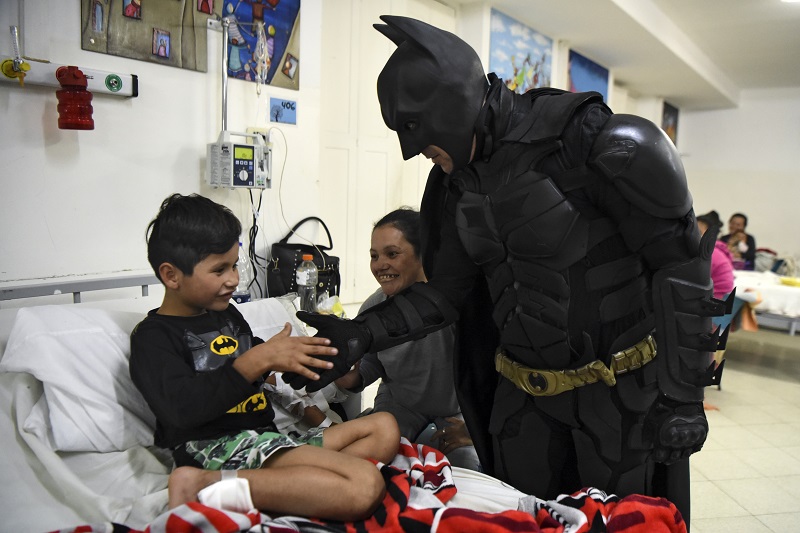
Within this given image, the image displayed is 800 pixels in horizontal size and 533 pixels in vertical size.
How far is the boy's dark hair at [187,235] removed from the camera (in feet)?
4.87

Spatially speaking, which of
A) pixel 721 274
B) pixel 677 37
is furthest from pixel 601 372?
pixel 677 37

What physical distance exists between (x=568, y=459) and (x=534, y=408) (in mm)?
161

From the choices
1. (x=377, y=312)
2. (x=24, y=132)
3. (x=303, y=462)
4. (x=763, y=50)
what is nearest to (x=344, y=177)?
(x=24, y=132)

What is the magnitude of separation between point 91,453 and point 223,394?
43 centimetres

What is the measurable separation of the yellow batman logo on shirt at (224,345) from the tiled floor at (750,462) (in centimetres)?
203

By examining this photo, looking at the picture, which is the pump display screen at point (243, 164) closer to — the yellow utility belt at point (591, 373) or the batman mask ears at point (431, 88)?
the batman mask ears at point (431, 88)

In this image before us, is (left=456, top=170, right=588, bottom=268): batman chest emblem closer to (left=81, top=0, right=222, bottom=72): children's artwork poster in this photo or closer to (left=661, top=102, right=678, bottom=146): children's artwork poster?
(left=81, top=0, right=222, bottom=72): children's artwork poster

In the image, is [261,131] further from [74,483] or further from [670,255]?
[670,255]

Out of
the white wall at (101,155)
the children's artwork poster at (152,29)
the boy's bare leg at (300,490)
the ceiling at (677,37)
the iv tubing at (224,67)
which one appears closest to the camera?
the boy's bare leg at (300,490)

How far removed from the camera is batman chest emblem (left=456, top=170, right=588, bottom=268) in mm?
1340

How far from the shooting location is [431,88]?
1.32 m

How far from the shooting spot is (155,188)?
2.53m

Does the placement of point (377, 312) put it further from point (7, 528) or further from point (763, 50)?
point (763, 50)

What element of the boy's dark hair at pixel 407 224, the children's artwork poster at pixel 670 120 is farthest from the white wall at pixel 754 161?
the boy's dark hair at pixel 407 224
